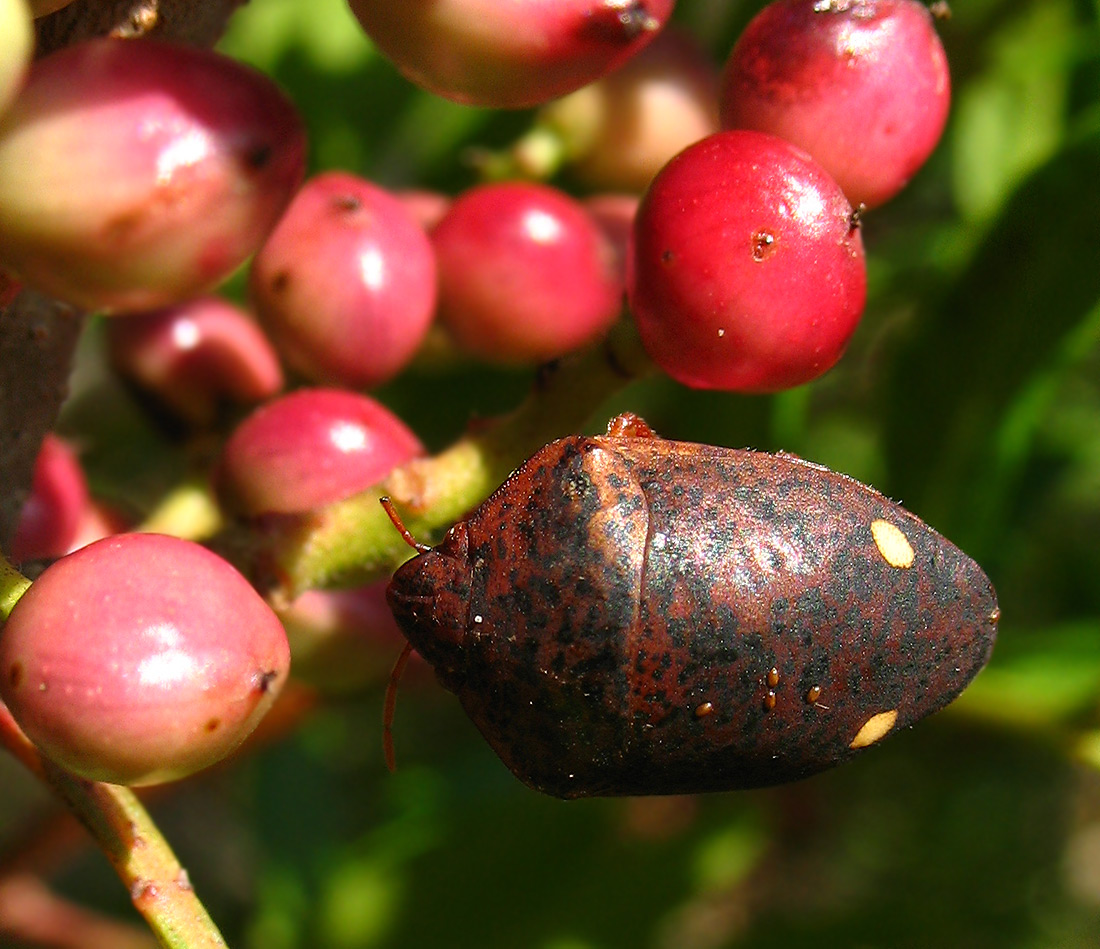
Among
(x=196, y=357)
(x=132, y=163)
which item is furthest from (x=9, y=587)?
(x=196, y=357)

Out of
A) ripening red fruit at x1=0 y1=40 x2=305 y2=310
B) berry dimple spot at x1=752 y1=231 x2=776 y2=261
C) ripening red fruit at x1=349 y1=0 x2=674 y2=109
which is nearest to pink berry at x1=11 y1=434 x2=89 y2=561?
ripening red fruit at x1=0 y1=40 x2=305 y2=310

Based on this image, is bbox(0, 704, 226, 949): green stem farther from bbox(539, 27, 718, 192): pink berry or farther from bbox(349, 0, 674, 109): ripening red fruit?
bbox(539, 27, 718, 192): pink berry

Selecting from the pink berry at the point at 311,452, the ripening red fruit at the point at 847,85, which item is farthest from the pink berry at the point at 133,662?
the ripening red fruit at the point at 847,85

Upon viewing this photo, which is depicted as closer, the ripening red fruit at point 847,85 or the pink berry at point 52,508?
the ripening red fruit at point 847,85

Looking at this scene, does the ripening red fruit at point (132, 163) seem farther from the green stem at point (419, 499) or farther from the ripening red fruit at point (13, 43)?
the green stem at point (419, 499)

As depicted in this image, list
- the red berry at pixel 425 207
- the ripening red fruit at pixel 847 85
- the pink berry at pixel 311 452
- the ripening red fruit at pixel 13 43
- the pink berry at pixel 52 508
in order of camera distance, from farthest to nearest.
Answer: the red berry at pixel 425 207, the pink berry at pixel 52 508, the pink berry at pixel 311 452, the ripening red fruit at pixel 847 85, the ripening red fruit at pixel 13 43

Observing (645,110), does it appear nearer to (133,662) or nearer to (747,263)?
(747,263)
